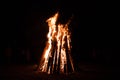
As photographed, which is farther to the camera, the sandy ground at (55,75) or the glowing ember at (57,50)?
the glowing ember at (57,50)

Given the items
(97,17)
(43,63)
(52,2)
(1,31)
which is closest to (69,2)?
(52,2)

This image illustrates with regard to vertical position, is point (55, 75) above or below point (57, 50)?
below

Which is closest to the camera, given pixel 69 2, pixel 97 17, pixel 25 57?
pixel 69 2

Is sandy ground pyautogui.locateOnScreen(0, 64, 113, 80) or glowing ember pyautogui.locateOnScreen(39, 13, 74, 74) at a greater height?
glowing ember pyautogui.locateOnScreen(39, 13, 74, 74)

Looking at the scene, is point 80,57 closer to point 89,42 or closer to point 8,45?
point 89,42

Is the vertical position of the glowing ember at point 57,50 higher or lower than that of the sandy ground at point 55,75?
higher

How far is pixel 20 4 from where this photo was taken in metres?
21.5

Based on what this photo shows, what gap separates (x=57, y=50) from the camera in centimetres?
1595

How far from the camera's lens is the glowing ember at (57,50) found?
15727 mm

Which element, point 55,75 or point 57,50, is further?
point 57,50

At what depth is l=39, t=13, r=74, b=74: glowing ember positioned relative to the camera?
1573 centimetres

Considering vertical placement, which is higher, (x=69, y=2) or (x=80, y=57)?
(x=69, y=2)

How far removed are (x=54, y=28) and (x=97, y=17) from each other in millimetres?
7488

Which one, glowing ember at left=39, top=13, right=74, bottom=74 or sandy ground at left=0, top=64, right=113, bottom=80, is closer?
sandy ground at left=0, top=64, right=113, bottom=80
